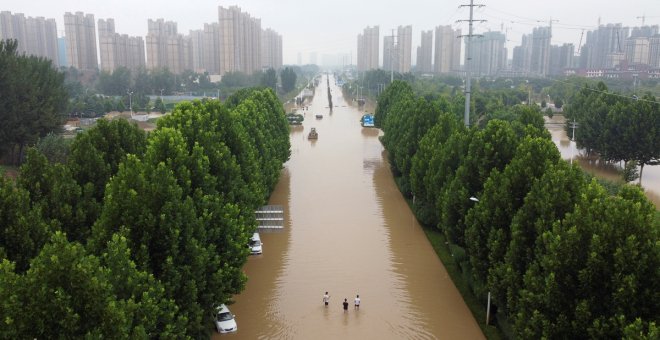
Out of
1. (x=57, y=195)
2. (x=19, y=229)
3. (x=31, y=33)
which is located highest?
(x=31, y=33)

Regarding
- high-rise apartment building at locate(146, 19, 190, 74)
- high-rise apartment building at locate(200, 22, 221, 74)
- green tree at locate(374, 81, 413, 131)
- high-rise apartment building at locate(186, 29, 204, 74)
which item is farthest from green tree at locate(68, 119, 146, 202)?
high-rise apartment building at locate(186, 29, 204, 74)

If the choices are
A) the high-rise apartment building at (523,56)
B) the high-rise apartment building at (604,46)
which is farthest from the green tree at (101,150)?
the high-rise apartment building at (523,56)

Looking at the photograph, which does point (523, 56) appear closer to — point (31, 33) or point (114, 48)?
point (114, 48)

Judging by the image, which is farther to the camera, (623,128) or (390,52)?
(390,52)

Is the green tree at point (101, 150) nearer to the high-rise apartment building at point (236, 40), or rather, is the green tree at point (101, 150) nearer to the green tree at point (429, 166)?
the green tree at point (429, 166)

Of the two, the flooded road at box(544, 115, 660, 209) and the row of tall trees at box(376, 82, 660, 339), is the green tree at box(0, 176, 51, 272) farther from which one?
the flooded road at box(544, 115, 660, 209)

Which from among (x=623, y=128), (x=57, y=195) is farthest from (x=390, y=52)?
(x=57, y=195)

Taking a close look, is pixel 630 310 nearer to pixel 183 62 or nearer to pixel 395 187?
pixel 395 187
